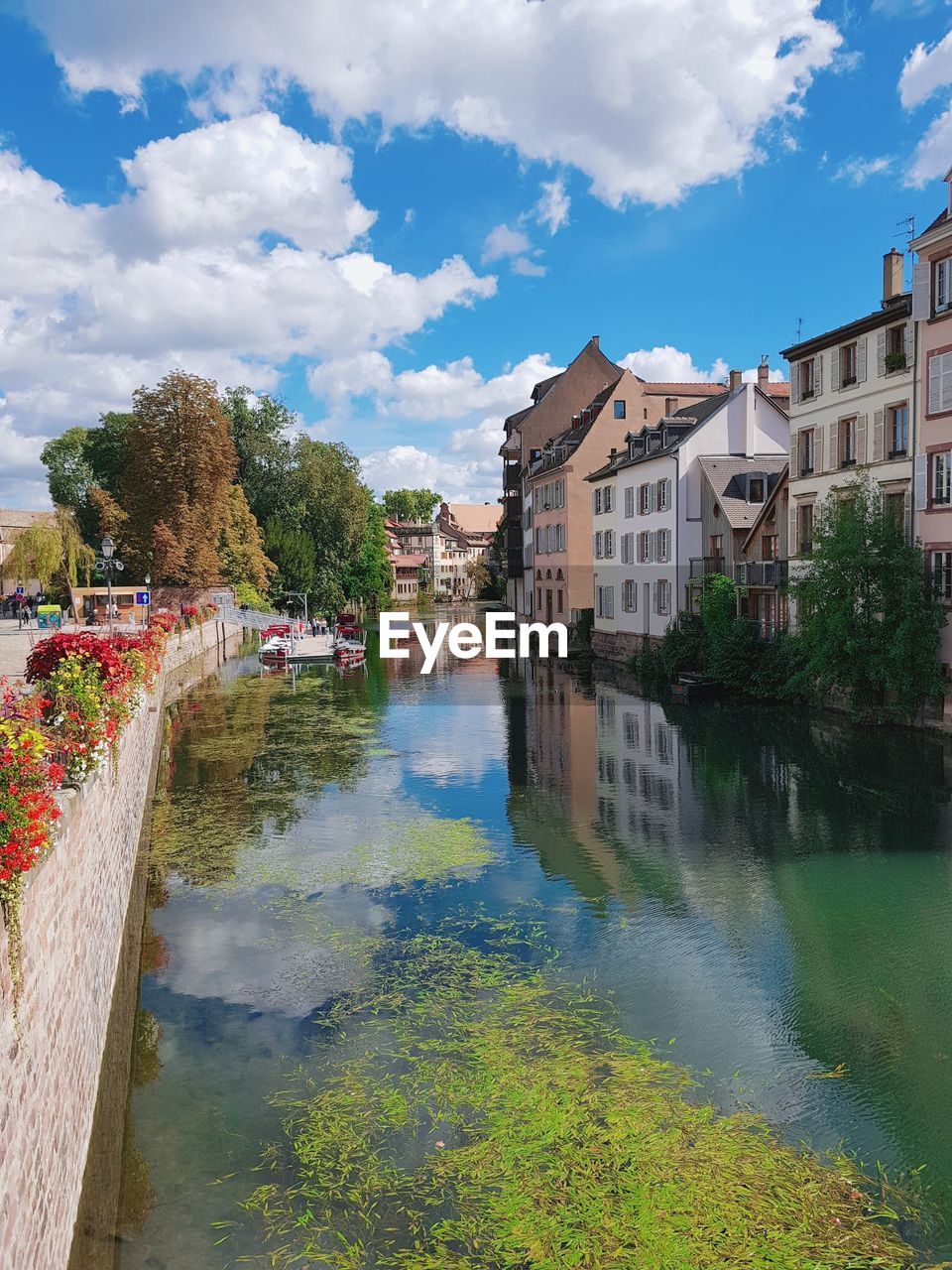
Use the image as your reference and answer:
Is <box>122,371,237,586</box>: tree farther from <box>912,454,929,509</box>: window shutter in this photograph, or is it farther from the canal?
<box>912,454,929,509</box>: window shutter

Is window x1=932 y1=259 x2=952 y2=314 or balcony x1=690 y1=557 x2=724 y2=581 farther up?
window x1=932 y1=259 x2=952 y2=314

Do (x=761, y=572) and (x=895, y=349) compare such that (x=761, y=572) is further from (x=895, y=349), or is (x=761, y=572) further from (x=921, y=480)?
(x=895, y=349)

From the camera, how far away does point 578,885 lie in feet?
50.0

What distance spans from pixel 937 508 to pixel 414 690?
21.3 m

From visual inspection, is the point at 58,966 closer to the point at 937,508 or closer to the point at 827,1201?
the point at 827,1201

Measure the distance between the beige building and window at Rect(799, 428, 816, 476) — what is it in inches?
1.3

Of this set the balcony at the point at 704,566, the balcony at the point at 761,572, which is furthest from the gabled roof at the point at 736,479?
the balcony at the point at 761,572

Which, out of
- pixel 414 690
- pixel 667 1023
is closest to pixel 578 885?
pixel 667 1023

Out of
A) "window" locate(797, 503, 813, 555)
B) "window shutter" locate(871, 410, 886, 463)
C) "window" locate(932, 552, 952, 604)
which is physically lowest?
"window" locate(932, 552, 952, 604)

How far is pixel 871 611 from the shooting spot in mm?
27266

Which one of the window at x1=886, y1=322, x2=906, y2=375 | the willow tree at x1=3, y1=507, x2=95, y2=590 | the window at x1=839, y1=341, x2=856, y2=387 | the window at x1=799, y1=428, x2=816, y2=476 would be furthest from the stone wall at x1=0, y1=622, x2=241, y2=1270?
the willow tree at x1=3, y1=507, x2=95, y2=590

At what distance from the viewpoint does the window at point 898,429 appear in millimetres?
28078

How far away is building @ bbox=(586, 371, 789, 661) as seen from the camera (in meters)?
40.7

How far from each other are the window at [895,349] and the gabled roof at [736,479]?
999 centimetres
